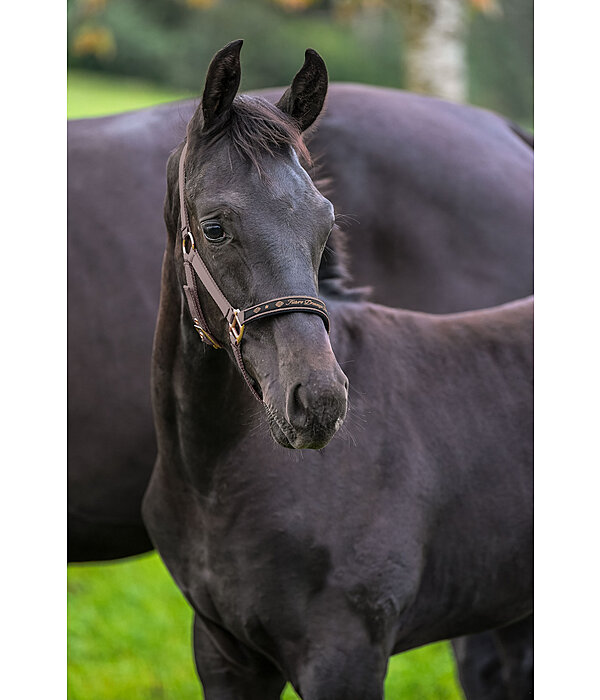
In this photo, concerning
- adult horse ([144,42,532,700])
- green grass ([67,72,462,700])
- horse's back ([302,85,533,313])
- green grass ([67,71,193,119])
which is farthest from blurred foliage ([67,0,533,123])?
adult horse ([144,42,532,700])

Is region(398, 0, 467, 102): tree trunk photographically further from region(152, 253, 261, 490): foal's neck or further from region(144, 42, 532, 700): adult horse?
region(152, 253, 261, 490): foal's neck

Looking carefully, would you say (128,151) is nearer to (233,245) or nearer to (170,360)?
(170,360)

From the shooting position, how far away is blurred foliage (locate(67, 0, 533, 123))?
152 inches

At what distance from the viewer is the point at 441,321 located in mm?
2168

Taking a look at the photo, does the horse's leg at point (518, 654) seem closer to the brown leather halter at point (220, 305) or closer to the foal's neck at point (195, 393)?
the foal's neck at point (195, 393)

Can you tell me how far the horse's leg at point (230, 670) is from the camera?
200cm

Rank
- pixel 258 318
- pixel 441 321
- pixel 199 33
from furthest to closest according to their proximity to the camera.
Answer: pixel 199 33, pixel 441 321, pixel 258 318

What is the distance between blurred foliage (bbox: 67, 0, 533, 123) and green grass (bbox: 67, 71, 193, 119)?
8 centimetres

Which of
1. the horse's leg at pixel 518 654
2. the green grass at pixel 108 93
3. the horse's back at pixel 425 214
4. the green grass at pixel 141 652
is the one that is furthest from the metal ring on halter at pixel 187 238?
the green grass at pixel 141 652
